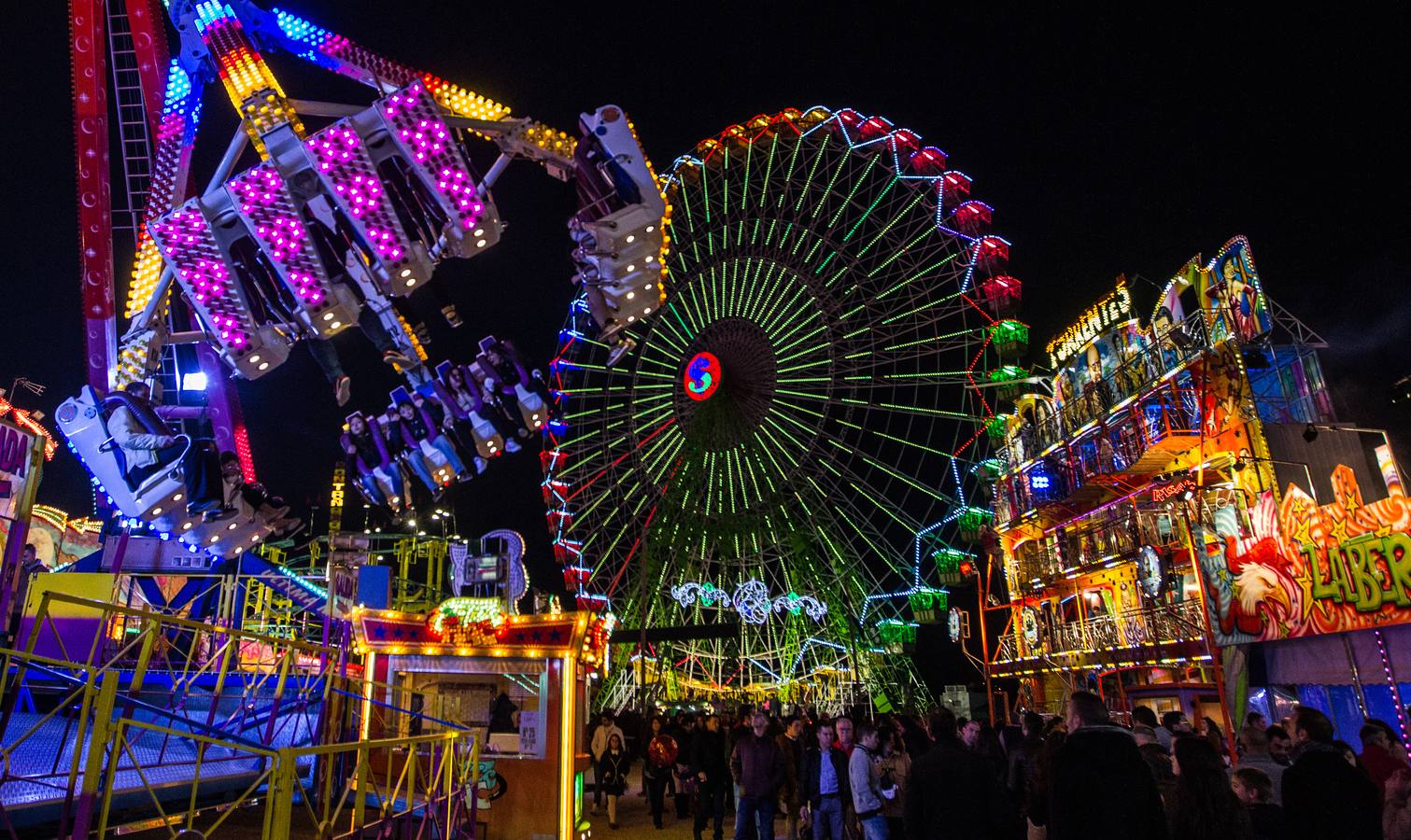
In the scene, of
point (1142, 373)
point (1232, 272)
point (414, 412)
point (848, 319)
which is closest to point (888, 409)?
point (848, 319)

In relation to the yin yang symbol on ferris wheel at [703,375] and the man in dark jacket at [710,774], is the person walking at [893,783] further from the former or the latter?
the yin yang symbol on ferris wheel at [703,375]

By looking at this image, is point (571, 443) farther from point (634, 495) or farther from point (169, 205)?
point (169, 205)

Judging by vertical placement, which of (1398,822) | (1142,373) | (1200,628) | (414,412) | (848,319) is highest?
(848,319)

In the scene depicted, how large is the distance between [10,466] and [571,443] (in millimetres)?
20562

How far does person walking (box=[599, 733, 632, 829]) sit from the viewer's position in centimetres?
1359

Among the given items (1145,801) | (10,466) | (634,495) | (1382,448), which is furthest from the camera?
(634,495)

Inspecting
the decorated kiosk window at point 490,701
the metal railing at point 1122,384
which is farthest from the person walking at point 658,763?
the metal railing at point 1122,384

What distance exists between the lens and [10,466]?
7648 mm

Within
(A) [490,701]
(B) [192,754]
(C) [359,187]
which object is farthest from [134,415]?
(A) [490,701]

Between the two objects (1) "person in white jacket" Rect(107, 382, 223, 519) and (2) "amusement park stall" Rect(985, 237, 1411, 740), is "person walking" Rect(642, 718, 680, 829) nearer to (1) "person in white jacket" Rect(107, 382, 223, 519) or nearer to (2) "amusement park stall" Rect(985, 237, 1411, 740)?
(1) "person in white jacket" Rect(107, 382, 223, 519)

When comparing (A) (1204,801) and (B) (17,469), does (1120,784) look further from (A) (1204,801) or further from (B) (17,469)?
(B) (17,469)

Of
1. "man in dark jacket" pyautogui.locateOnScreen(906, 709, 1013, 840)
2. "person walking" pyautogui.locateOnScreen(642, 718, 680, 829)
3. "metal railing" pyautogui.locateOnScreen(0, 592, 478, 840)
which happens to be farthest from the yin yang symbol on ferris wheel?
"man in dark jacket" pyautogui.locateOnScreen(906, 709, 1013, 840)

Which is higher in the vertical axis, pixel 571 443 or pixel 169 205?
pixel 571 443

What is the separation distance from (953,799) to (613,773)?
10402 mm
